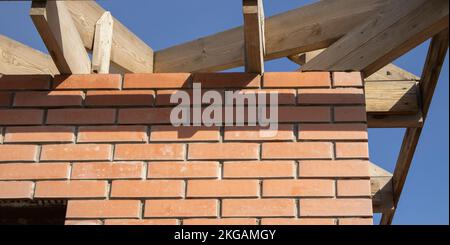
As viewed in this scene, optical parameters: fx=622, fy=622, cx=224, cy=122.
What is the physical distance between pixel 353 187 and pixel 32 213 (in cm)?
136

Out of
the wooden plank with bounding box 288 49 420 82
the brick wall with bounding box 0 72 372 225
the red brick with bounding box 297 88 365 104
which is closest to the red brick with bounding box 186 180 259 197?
the brick wall with bounding box 0 72 372 225

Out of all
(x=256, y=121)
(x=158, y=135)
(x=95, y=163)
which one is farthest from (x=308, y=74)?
(x=95, y=163)

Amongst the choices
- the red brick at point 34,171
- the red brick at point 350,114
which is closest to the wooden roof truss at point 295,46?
the red brick at point 350,114

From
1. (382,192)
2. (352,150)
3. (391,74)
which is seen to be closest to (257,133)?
(352,150)

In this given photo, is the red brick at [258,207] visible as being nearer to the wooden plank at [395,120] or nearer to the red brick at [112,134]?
the red brick at [112,134]

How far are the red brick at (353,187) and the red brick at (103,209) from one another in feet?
2.64

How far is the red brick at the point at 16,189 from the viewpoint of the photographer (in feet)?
8.29

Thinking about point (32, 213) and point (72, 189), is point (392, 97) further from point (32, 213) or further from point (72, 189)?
point (32, 213)

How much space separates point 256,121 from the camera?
265 centimetres

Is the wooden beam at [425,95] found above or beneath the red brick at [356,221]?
above

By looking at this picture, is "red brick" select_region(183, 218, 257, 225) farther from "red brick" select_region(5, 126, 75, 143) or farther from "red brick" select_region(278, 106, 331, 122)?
"red brick" select_region(5, 126, 75, 143)

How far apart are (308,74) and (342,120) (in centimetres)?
27

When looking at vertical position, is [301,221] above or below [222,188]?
below

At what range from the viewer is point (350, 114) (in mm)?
2635
